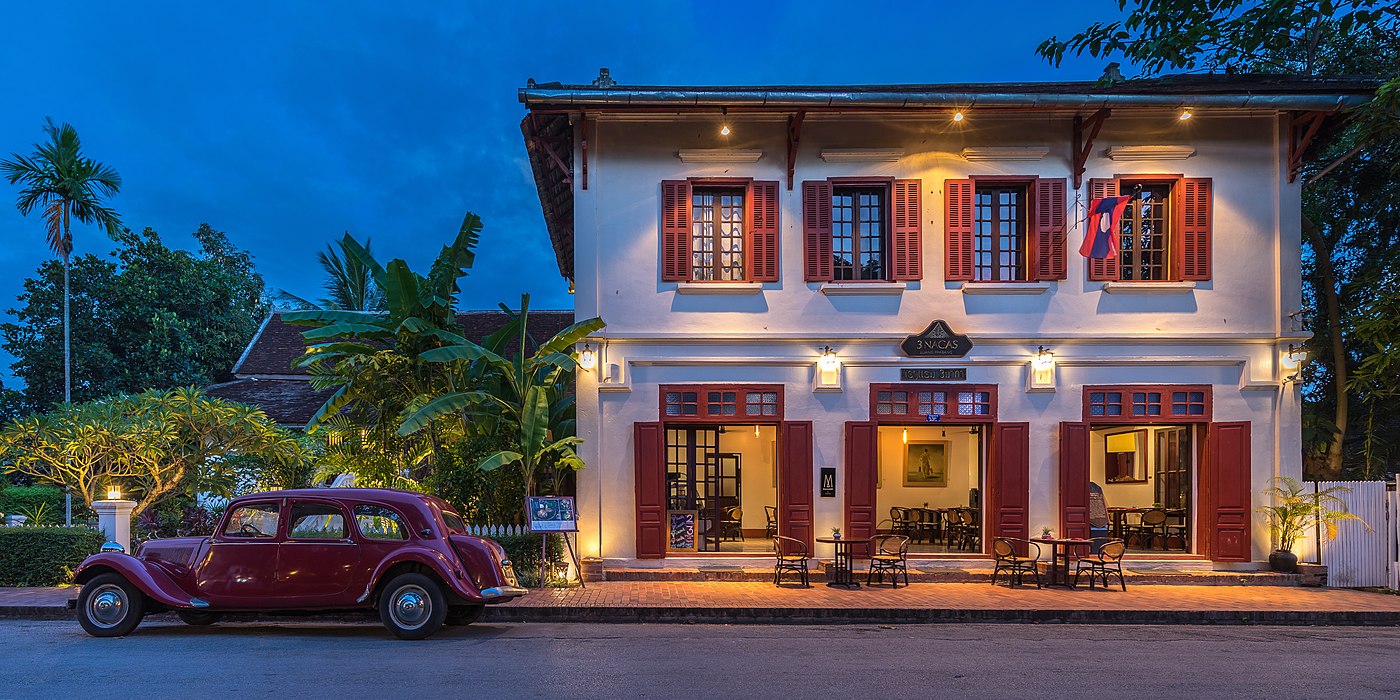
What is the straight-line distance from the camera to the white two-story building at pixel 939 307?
42.8 feet

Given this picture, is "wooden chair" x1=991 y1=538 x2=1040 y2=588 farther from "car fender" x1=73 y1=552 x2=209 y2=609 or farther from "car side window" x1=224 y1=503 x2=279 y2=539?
"car fender" x1=73 y1=552 x2=209 y2=609

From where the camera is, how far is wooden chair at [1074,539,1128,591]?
11992mm

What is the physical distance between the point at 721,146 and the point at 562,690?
9.17 m

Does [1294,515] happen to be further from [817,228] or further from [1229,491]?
[817,228]

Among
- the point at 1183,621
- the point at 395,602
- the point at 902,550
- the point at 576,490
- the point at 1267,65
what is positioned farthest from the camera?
the point at 1267,65

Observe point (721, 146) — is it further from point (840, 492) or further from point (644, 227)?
point (840, 492)

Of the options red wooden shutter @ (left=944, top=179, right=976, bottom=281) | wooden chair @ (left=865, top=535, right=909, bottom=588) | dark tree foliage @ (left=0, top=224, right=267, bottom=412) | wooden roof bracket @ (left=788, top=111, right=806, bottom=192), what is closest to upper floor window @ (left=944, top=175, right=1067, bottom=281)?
red wooden shutter @ (left=944, top=179, right=976, bottom=281)

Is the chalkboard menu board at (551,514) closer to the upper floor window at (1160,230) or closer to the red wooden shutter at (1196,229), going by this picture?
the upper floor window at (1160,230)

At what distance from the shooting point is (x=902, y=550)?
40.0 feet

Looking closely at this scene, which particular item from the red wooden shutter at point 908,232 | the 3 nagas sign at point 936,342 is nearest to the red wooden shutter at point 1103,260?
the 3 nagas sign at point 936,342

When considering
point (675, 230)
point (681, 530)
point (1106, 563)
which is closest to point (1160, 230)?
point (1106, 563)

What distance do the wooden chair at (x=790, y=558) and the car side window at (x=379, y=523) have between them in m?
5.81

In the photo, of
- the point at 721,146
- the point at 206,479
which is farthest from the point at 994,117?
the point at 206,479

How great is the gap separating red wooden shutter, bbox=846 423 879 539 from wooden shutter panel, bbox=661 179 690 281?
374 centimetres
